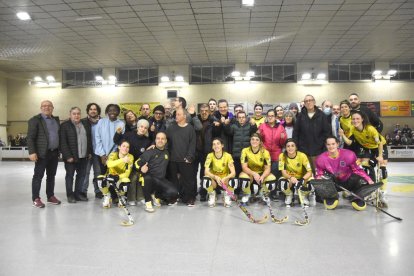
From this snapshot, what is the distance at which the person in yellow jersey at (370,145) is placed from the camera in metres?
4.23

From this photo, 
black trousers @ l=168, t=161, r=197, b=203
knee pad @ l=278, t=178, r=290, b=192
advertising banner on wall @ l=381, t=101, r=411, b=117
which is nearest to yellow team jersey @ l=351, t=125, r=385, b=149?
knee pad @ l=278, t=178, r=290, b=192

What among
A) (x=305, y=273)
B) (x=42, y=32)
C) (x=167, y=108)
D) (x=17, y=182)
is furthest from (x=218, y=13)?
(x=305, y=273)

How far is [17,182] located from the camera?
6.88 metres

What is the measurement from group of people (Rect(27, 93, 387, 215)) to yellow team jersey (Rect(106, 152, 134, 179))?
0.05 ft

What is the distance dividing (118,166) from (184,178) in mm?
992

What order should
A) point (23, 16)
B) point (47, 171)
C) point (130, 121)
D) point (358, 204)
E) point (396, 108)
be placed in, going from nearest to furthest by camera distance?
point (358, 204) < point (47, 171) < point (130, 121) < point (23, 16) < point (396, 108)

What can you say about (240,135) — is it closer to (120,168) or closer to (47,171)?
(120,168)

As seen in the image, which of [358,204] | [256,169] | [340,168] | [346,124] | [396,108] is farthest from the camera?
[396,108]

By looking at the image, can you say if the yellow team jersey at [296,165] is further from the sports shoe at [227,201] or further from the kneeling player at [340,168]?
the sports shoe at [227,201]

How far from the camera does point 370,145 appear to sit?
173 inches

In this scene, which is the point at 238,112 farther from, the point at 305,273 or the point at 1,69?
the point at 1,69

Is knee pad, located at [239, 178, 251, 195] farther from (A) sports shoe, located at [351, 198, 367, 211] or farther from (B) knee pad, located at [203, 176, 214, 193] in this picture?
(A) sports shoe, located at [351, 198, 367, 211]

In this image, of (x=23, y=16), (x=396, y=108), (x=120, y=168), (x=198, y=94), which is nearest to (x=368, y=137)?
(x=120, y=168)

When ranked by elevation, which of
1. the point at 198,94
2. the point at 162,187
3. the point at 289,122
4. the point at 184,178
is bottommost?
the point at 162,187
